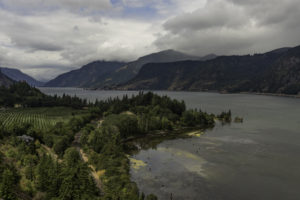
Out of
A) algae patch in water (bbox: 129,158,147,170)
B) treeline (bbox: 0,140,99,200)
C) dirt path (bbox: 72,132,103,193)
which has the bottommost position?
algae patch in water (bbox: 129,158,147,170)

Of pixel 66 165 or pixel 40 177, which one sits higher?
pixel 40 177

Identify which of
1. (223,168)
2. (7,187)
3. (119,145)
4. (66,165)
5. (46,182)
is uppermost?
(7,187)

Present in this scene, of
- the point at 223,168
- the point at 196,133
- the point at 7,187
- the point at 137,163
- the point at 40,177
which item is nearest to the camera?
the point at 7,187


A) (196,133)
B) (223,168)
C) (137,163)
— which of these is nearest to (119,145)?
(137,163)

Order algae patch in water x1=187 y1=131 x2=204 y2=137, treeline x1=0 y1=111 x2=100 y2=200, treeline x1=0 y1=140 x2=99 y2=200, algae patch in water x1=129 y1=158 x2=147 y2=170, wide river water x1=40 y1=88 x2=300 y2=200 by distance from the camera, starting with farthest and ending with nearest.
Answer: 1. algae patch in water x1=187 y1=131 x2=204 y2=137
2. algae patch in water x1=129 y1=158 x2=147 y2=170
3. wide river water x1=40 y1=88 x2=300 y2=200
4. treeline x1=0 y1=111 x2=100 y2=200
5. treeline x1=0 y1=140 x2=99 y2=200

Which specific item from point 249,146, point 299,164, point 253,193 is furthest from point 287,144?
point 253,193

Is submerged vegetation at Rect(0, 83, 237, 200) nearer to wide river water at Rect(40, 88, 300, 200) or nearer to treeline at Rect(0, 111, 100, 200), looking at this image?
treeline at Rect(0, 111, 100, 200)

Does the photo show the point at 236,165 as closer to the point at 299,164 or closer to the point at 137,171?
the point at 299,164

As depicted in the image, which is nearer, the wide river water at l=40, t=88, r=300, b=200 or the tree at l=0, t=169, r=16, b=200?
the tree at l=0, t=169, r=16, b=200

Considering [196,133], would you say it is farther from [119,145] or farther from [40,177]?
[40,177]

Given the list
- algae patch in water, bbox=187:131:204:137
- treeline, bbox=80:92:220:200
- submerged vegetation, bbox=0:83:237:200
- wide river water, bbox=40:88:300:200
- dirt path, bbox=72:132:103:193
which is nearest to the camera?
submerged vegetation, bbox=0:83:237:200

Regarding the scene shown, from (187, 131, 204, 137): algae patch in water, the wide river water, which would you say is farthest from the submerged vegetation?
(187, 131, 204, 137): algae patch in water
